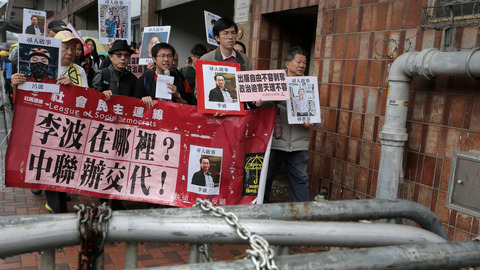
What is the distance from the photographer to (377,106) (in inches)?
192

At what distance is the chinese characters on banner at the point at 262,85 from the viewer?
4371 millimetres

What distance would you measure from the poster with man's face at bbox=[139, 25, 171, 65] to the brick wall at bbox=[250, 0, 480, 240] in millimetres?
1827

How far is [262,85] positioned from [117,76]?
1893 mm

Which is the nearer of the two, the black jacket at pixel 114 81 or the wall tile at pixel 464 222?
the wall tile at pixel 464 222

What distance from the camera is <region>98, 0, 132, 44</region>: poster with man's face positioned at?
6656 millimetres

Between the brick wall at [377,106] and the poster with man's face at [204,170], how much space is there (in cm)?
183

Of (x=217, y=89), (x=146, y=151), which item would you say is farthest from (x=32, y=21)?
(x=217, y=89)

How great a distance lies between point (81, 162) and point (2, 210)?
4.72 feet

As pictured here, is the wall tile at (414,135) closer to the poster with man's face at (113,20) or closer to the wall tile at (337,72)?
the wall tile at (337,72)

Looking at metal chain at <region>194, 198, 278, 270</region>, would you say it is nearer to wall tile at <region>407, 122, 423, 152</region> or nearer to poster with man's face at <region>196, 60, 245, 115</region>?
poster with man's face at <region>196, 60, 245, 115</region>

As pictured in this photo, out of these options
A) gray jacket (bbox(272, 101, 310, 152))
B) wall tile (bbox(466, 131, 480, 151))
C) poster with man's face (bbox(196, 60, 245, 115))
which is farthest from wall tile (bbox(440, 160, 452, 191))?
poster with man's face (bbox(196, 60, 245, 115))

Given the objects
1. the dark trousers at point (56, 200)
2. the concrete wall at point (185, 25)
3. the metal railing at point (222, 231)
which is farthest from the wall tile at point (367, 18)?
the concrete wall at point (185, 25)

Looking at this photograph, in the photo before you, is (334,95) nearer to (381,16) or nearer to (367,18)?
(367,18)

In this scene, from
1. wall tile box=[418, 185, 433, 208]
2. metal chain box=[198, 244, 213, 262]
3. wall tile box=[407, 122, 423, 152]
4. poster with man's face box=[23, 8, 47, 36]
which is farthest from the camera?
poster with man's face box=[23, 8, 47, 36]
